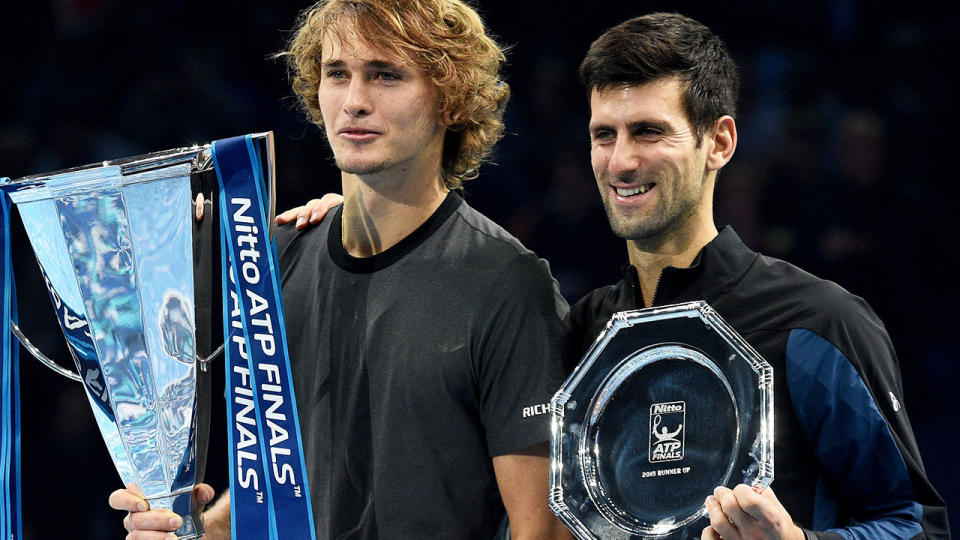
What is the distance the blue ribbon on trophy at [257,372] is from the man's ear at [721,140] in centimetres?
78

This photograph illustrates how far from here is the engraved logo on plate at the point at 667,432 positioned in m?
1.81

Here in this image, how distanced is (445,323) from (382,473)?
0.95 feet

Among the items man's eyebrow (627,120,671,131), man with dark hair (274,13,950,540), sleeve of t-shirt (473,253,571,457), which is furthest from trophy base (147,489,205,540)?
man's eyebrow (627,120,671,131)

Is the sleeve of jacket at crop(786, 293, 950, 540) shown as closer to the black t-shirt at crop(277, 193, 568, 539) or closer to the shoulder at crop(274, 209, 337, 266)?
the black t-shirt at crop(277, 193, 568, 539)

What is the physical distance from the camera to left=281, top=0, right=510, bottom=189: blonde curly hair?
2191 mm

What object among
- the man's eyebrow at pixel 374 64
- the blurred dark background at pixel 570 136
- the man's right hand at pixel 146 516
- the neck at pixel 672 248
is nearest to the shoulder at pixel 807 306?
the neck at pixel 672 248

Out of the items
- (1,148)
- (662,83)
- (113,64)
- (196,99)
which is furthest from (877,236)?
(1,148)

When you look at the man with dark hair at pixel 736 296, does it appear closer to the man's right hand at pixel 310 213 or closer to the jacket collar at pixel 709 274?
the jacket collar at pixel 709 274

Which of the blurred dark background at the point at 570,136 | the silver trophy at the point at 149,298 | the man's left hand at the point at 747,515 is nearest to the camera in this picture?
the man's left hand at the point at 747,515

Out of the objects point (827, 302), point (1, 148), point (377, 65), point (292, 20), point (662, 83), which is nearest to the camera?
point (827, 302)

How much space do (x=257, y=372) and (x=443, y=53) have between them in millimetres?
697

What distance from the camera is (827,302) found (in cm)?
188

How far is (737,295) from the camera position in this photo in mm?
1956

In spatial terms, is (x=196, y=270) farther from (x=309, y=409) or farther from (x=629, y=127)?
(x=629, y=127)
